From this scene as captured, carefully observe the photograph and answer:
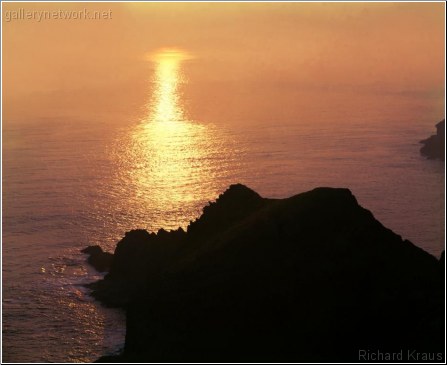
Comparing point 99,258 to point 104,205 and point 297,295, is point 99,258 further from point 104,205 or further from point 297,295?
point 297,295

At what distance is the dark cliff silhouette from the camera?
220ft

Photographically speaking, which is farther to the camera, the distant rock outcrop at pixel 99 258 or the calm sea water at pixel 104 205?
the distant rock outcrop at pixel 99 258

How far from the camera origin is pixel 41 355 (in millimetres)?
80312

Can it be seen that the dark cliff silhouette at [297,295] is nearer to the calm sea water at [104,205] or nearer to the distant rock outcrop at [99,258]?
the calm sea water at [104,205]

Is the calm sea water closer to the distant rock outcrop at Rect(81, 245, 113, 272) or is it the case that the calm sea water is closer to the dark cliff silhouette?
the distant rock outcrop at Rect(81, 245, 113, 272)

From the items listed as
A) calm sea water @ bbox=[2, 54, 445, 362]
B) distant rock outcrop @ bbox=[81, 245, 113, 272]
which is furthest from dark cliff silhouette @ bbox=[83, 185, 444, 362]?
distant rock outcrop @ bbox=[81, 245, 113, 272]

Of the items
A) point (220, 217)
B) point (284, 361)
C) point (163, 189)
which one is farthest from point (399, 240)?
point (163, 189)

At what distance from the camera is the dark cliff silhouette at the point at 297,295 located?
66938 mm

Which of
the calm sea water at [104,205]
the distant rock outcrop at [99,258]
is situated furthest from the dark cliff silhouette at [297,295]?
the distant rock outcrop at [99,258]

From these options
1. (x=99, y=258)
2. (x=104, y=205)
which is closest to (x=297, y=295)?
(x=99, y=258)

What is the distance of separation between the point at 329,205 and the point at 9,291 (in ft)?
153

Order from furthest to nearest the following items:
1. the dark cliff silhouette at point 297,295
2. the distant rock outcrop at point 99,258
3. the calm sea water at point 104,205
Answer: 1. the distant rock outcrop at point 99,258
2. the calm sea water at point 104,205
3. the dark cliff silhouette at point 297,295

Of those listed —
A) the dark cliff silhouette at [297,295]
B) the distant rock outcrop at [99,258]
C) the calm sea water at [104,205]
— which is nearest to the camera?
the dark cliff silhouette at [297,295]

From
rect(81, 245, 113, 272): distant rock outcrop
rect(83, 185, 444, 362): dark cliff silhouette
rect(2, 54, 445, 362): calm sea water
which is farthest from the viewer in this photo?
rect(81, 245, 113, 272): distant rock outcrop
